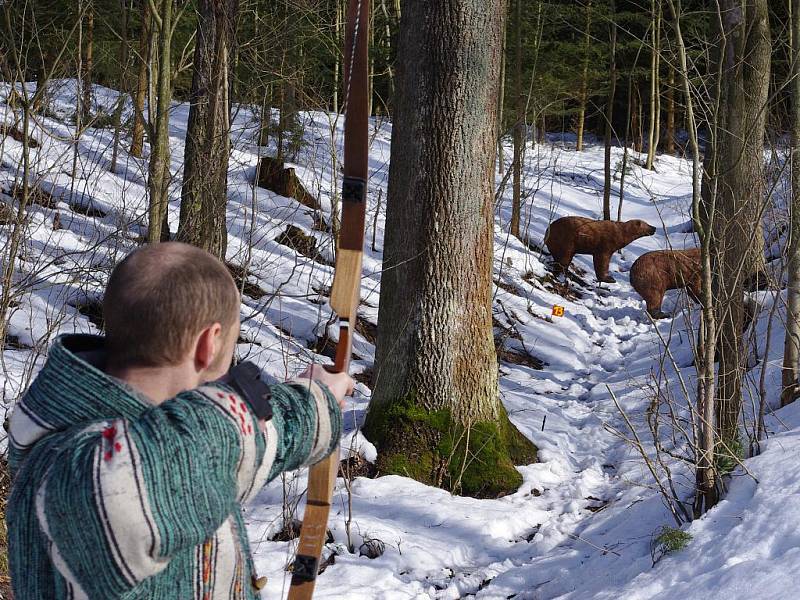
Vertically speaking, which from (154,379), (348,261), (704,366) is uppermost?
(348,261)

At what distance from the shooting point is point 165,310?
1.25 meters

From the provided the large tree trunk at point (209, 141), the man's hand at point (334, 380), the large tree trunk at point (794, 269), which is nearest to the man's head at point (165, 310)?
the man's hand at point (334, 380)

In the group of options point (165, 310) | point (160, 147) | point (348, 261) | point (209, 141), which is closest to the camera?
point (165, 310)

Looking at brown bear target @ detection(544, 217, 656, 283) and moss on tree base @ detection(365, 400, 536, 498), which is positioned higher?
brown bear target @ detection(544, 217, 656, 283)

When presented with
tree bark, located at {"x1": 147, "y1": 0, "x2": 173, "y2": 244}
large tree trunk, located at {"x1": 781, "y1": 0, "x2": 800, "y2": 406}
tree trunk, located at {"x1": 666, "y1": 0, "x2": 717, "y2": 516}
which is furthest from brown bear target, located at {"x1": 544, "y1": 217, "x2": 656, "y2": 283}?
tree trunk, located at {"x1": 666, "y1": 0, "x2": 717, "y2": 516}

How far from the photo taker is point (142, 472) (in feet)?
3.75

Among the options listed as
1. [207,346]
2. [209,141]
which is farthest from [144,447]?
[209,141]

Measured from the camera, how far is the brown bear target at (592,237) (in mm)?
13102

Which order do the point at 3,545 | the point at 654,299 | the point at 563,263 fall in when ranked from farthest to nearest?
the point at 563,263 → the point at 654,299 → the point at 3,545

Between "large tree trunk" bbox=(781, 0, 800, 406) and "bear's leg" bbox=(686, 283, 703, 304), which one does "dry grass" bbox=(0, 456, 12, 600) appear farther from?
"large tree trunk" bbox=(781, 0, 800, 406)

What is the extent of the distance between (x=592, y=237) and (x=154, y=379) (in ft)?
41.6

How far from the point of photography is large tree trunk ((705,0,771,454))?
13.5ft

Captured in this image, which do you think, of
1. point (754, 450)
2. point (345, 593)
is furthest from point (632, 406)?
point (345, 593)

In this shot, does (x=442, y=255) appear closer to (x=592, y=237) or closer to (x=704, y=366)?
(x=704, y=366)
